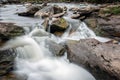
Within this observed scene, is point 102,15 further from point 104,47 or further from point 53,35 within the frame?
point 104,47

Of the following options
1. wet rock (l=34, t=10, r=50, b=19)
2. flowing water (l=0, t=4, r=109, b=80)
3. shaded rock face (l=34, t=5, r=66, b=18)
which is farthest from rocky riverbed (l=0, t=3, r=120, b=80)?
wet rock (l=34, t=10, r=50, b=19)

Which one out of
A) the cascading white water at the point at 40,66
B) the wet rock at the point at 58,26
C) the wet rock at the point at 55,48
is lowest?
the cascading white water at the point at 40,66

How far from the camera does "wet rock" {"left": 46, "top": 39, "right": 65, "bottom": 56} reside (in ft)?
36.6

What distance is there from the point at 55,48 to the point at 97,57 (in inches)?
109

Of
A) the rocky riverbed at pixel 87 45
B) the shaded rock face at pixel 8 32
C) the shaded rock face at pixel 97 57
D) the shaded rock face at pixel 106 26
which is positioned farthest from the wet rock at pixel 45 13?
the shaded rock face at pixel 97 57

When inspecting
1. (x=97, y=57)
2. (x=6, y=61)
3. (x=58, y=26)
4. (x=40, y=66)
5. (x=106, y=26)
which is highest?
(x=97, y=57)

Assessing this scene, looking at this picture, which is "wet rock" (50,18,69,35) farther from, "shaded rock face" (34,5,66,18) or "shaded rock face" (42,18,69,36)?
"shaded rock face" (34,5,66,18)

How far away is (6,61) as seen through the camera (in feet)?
32.3

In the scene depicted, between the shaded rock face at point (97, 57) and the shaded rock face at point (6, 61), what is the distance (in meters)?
2.70

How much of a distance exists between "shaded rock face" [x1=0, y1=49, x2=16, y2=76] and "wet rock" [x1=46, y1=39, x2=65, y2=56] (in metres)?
1.96

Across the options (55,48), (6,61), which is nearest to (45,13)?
(55,48)

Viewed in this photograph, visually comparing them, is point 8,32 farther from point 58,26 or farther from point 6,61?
point 58,26

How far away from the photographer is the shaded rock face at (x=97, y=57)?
8477 mm

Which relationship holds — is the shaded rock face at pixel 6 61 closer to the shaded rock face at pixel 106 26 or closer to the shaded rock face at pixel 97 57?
the shaded rock face at pixel 97 57
